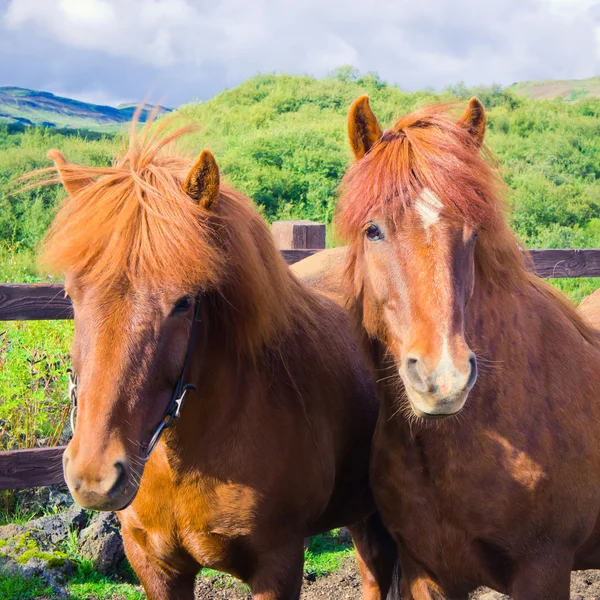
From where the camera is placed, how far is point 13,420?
5.01 meters

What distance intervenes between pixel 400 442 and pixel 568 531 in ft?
2.20

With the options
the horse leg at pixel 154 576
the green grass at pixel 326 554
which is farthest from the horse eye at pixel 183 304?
the green grass at pixel 326 554

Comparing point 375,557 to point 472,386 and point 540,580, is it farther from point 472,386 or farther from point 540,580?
point 472,386

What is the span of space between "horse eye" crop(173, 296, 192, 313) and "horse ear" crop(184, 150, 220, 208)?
35 centimetres

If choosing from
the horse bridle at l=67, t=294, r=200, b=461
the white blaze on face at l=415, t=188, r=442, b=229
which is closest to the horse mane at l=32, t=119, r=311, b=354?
the horse bridle at l=67, t=294, r=200, b=461

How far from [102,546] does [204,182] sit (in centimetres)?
287

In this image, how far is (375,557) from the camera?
12.3 ft

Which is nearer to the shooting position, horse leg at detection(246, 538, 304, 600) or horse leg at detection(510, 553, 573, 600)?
horse leg at detection(510, 553, 573, 600)

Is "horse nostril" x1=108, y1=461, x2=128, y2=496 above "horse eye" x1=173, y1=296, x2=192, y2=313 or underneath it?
underneath

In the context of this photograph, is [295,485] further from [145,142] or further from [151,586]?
[145,142]

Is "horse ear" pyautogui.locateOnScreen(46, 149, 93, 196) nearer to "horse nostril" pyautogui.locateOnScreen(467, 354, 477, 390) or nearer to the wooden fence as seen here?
the wooden fence

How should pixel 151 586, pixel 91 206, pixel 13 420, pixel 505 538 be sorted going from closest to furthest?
pixel 91 206 → pixel 505 538 → pixel 151 586 → pixel 13 420

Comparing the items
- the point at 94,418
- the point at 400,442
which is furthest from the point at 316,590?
the point at 94,418

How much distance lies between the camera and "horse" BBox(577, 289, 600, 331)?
3.63m
